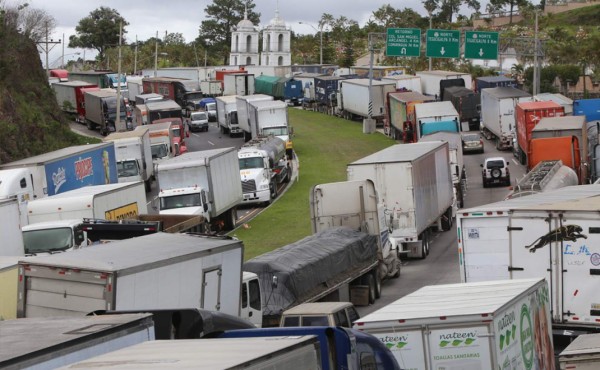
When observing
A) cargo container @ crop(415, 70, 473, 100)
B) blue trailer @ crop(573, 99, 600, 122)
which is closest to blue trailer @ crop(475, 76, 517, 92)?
cargo container @ crop(415, 70, 473, 100)

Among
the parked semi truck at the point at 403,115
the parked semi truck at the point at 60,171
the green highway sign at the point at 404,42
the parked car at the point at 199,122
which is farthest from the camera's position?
the parked car at the point at 199,122

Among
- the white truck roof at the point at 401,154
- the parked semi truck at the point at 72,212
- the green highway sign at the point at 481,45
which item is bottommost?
the parked semi truck at the point at 72,212

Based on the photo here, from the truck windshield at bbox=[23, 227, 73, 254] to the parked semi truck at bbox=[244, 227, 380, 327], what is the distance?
588cm

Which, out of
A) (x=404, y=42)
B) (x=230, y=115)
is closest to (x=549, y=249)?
(x=404, y=42)

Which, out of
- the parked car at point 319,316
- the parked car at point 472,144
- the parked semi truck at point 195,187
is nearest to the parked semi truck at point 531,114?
Result: the parked car at point 472,144

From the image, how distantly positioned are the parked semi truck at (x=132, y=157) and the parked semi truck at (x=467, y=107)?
28445 mm

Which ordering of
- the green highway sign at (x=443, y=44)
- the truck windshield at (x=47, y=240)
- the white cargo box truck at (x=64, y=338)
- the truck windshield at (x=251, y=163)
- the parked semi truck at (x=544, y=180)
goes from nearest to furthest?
the white cargo box truck at (x=64, y=338)
the truck windshield at (x=47, y=240)
the parked semi truck at (x=544, y=180)
the truck windshield at (x=251, y=163)
the green highway sign at (x=443, y=44)

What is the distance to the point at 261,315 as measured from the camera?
79.2 ft

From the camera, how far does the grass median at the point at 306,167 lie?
43656mm

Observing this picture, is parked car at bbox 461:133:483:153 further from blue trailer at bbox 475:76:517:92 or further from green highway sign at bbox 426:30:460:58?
blue trailer at bbox 475:76:517:92

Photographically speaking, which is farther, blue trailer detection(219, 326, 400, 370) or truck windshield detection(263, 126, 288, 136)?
truck windshield detection(263, 126, 288, 136)

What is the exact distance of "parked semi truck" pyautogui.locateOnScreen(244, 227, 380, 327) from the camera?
25.3 m

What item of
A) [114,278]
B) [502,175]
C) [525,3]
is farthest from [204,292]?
[525,3]

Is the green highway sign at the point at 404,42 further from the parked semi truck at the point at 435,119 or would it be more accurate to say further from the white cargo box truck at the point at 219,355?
the white cargo box truck at the point at 219,355
